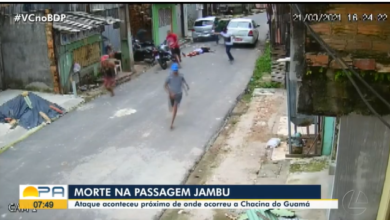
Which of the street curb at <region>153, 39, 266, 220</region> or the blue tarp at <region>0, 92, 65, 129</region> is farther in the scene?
the blue tarp at <region>0, 92, 65, 129</region>

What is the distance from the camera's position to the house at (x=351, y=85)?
283cm

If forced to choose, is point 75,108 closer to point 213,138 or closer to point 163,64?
point 163,64

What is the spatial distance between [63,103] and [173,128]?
175 centimetres

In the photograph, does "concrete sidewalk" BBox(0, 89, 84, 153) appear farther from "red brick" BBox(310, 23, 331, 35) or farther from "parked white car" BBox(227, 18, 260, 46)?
"red brick" BBox(310, 23, 331, 35)

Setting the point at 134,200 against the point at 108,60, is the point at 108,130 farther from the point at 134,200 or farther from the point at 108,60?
the point at 108,60

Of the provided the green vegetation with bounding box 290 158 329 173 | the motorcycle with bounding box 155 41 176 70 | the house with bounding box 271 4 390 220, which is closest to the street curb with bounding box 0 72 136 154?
the motorcycle with bounding box 155 41 176 70

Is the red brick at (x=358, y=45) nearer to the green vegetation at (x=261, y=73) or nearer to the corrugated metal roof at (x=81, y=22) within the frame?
the corrugated metal roof at (x=81, y=22)

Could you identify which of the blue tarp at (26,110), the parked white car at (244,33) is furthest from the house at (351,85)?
the parked white car at (244,33)

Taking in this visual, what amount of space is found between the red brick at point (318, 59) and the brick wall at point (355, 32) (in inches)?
3.5

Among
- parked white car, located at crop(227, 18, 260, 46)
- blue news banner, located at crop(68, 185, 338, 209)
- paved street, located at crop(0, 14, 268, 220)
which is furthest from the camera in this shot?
parked white car, located at crop(227, 18, 260, 46)

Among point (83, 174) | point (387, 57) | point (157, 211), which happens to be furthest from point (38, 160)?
point (387, 57)

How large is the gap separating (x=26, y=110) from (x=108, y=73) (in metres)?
1.69

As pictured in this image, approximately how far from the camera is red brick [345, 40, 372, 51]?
287 cm

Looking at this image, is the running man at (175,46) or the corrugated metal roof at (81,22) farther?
the running man at (175,46)
